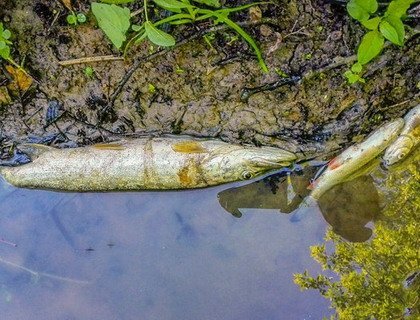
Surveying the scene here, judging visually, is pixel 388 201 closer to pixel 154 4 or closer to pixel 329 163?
pixel 329 163

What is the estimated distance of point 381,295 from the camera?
464cm

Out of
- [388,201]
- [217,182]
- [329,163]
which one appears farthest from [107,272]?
[388,201]

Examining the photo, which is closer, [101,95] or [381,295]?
[381,295]

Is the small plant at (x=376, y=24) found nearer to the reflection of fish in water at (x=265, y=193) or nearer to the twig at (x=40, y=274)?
the reflection of fish in water at (x=265, y=193)

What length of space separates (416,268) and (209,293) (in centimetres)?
182

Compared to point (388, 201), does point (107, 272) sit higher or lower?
lower

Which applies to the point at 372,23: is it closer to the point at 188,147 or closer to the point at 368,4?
the point at 368,4

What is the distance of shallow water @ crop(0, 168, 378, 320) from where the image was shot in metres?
4.84

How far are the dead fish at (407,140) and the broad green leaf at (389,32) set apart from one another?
0.81m

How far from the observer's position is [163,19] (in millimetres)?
4473

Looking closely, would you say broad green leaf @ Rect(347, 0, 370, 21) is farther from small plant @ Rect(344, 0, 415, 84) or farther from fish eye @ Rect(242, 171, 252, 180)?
fish eye @ Rect(242, 171, 252, 180)

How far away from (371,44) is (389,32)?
0.18m

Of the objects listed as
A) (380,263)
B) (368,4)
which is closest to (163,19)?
(368,4)

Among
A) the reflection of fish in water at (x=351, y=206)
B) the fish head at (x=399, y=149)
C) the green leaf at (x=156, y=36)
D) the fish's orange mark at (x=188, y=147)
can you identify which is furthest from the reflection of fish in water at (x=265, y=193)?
the green leaf at (x=156, y=36)
